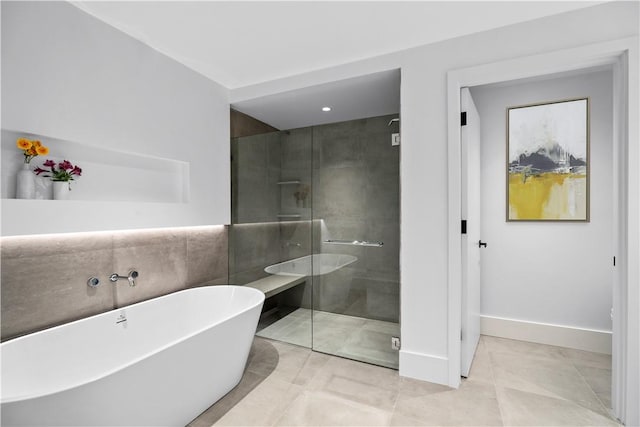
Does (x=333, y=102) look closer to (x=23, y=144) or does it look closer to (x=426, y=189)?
(x=426, y=189)

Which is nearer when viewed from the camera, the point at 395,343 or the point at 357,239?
the point at 395,343

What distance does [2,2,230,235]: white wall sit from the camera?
65.6 inches

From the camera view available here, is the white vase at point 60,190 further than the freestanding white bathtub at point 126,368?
Yes

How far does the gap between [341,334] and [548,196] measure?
227 centimetres

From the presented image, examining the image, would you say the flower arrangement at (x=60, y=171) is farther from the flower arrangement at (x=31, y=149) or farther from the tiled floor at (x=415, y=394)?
the tiled floor at (x=415, y=394)

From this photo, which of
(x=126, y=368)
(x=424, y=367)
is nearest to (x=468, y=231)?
(x=424, y=367)

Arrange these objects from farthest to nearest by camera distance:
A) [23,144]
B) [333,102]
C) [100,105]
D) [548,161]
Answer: [333,102] < [548,161] < [100,105] < [23,144]

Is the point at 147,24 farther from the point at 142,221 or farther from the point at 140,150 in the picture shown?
the point at 142,221

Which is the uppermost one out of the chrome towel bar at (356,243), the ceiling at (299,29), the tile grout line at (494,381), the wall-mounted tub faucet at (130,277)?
the ceiling at (299,29)

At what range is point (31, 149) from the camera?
5.68 feet

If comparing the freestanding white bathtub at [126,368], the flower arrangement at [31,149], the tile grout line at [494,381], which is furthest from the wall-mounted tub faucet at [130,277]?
the tile grout line at [494,381]

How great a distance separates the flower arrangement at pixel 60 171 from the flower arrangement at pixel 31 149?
0.27ft

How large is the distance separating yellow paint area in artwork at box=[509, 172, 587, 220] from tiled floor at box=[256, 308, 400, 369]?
5.46ft

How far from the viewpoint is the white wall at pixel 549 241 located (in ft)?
8.71
